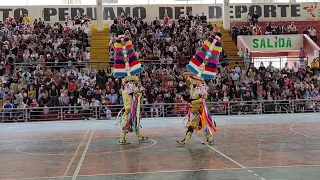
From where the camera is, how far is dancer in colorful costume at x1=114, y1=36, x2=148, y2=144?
12.5 meters

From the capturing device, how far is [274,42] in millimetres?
30188

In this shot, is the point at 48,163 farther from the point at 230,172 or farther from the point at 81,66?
the point at 81,66

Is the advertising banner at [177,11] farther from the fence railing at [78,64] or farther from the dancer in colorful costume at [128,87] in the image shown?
the dancer in colorful costume at [128,87]

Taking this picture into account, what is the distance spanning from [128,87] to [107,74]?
1166 cm

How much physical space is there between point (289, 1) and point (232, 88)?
45.2ft

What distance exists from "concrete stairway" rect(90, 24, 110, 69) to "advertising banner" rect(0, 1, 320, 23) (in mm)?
1528

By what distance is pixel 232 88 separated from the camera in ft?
76.6

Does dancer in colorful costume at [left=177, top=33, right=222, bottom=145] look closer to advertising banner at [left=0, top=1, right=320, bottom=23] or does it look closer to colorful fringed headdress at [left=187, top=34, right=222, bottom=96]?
colorful fringed headdress at [left=187, top=34, right=222, bottom=96]

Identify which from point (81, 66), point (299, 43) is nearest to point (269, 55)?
point (299, 43)

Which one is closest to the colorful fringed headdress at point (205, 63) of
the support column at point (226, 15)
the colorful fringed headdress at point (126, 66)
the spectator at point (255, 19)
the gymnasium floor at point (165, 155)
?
the colorful fringed headdress at point (126, 66)

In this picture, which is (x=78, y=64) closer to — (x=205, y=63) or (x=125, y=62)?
(x=125, y=62)

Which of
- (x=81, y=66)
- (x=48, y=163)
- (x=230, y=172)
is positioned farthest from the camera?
(x=81, y=66)

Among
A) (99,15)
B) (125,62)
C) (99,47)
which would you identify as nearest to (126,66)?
(125,62)

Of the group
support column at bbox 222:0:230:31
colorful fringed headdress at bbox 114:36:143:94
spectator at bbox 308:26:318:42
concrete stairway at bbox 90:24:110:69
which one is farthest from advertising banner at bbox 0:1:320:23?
colorful fringed headdress at bbox 114:36:143:94
